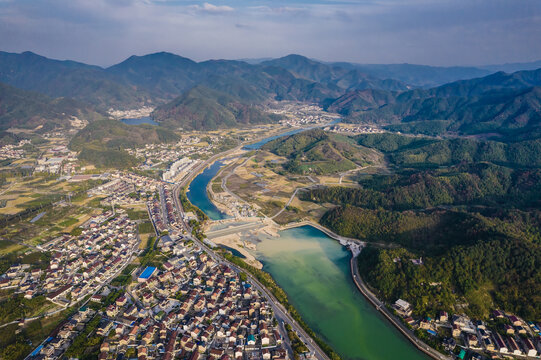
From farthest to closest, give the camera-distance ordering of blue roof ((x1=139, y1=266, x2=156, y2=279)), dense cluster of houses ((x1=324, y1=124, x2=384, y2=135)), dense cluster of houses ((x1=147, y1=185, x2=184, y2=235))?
dense cluster of houses ((x1=324, y1=124, x2=384, y2=135)) < dense cluster of houses ((x1=147, y1=185, x2=184, y2=235)) < blue roof ((x1=139, y1=266, x2=156, y2=279))

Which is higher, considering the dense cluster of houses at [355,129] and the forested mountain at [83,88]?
the forested mountain at [83,88]

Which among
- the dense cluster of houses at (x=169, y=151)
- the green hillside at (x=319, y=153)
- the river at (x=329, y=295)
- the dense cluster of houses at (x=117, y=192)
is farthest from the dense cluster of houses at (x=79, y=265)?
the green hillside at (x=319, y=153)

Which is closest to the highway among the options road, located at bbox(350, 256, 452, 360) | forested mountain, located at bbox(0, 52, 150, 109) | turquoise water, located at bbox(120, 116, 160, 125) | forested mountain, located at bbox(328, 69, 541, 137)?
road, located at bbox(350, 256, 452, 360)

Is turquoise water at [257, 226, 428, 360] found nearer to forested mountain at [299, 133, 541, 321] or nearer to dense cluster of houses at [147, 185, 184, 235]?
forested mountain at [299, 133, 541, 321]

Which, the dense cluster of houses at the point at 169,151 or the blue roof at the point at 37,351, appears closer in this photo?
the blue roof at the point at 37,351

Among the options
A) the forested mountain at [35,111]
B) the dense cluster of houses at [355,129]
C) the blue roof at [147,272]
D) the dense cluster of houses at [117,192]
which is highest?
the forested mountain at [35,111]

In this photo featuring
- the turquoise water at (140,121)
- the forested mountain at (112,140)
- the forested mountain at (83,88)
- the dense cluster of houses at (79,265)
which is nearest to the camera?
the dense cluster of houses at (79,265)

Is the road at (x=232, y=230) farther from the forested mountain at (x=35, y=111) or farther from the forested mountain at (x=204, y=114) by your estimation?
the forested mountain at (x=35, y=111)
